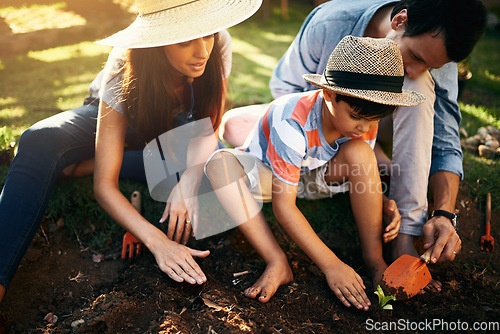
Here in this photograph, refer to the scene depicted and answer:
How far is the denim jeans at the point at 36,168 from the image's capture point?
1.60 m

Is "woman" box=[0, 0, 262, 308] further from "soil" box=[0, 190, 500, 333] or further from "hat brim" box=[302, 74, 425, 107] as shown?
"hat brim" box=[302, 74, 425, 107]

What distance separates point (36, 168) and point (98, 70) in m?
2.24

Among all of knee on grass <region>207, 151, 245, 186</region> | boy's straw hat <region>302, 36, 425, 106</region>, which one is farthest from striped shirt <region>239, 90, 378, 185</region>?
boy's straw hat <region>302, 36, 425, 106</region>

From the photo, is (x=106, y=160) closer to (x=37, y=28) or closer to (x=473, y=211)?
(x=473, y=211)

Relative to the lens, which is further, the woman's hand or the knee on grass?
the knee on grass

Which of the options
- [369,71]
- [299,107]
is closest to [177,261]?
[299,107]

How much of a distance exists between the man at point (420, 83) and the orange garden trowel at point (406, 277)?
72 millimetres

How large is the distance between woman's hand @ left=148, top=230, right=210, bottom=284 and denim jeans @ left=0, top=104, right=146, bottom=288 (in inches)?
20.7

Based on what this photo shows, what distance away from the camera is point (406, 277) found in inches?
62.9

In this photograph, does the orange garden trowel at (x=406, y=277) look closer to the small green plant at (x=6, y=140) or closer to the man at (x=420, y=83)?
the man at (x=420, y=83)

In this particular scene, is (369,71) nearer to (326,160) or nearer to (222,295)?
(326,160)

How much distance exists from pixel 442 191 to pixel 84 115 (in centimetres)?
185

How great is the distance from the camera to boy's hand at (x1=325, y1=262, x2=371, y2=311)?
1576 millimetres

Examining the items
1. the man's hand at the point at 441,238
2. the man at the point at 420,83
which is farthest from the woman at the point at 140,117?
the man's hand at the point at 441,238
